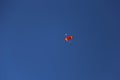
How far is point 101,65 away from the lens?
1882 millimetres

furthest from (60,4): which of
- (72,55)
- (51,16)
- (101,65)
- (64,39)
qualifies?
(101,65)

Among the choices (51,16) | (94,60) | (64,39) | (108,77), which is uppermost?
(51,16)

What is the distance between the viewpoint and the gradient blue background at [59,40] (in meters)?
1.88

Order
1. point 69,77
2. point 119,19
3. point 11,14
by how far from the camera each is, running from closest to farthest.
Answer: point 119,19 < point 69,77 < point 11,14

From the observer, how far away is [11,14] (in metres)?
2.14

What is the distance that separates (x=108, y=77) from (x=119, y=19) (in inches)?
19.5

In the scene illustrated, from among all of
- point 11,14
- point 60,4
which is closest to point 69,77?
point 60,4

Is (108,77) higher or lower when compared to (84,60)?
lower

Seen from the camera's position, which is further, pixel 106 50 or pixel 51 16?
pixel 51 16

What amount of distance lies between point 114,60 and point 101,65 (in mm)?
116

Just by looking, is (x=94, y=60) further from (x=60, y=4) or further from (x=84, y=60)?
(x=60, y=4)

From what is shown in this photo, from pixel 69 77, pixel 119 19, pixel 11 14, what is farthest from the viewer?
pixel 11 14

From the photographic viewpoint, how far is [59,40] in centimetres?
199

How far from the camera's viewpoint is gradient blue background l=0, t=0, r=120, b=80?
188cm
